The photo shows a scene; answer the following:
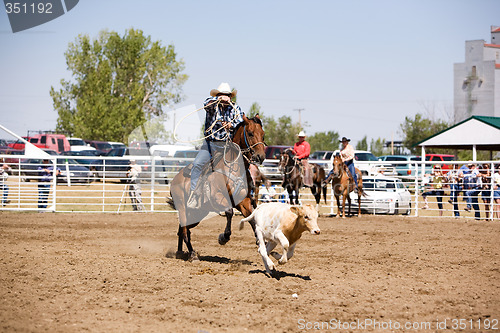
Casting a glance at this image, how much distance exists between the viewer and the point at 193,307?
5.34m

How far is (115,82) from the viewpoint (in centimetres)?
4600

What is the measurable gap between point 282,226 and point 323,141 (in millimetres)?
64686

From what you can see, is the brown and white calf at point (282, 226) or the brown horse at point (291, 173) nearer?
the brown and white calf at point (282, 226)

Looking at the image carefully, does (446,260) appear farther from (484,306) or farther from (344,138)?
(344,138)

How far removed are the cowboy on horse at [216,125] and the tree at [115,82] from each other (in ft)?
124

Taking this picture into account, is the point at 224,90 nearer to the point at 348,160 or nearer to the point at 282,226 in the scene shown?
the point at 282,226

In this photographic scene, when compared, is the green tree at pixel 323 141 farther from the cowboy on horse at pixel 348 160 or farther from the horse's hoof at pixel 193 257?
the horse's hoof at pixel 193 257

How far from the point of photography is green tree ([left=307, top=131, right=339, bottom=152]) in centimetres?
6756

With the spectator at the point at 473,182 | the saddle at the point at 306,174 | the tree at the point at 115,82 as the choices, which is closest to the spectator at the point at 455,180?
the spectator at the point at 473,182

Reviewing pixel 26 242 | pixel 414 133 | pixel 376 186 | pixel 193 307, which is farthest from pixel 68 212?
pixel 414 133

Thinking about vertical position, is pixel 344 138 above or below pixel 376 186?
above

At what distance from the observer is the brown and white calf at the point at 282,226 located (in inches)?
255

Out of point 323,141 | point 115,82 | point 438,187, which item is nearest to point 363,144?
point 323,141

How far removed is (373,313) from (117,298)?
2647 mm
